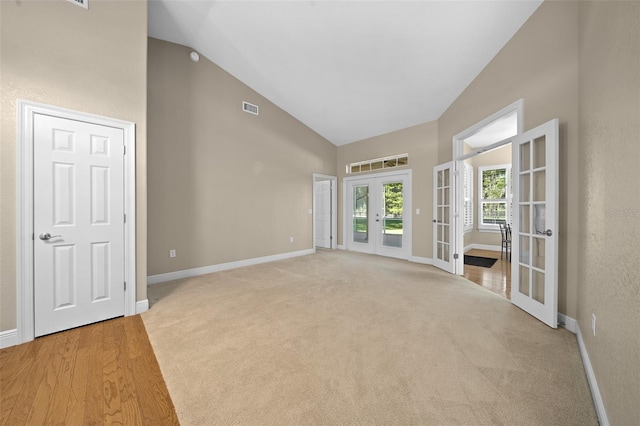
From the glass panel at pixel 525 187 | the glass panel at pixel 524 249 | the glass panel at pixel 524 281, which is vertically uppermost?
the glass panel at pixel 525 187

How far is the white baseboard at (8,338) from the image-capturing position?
213 cm

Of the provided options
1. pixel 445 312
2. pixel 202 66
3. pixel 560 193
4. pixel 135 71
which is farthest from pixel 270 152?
pixel 560 193

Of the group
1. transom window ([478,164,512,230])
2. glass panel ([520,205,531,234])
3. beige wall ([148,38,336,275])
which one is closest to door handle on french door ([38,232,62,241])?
beige wall ([148,38,336,275])

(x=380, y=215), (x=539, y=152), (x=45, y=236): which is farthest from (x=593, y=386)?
(x=380, y=215)

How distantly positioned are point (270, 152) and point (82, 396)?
4713 mm

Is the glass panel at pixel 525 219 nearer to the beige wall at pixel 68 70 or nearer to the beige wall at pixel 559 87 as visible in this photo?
the beige wall at pixel 559 87

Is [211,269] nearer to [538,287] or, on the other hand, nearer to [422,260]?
[422,260]

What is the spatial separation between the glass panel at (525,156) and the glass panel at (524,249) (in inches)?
32.2

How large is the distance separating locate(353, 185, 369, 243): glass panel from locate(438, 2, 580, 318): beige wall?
3.77 m

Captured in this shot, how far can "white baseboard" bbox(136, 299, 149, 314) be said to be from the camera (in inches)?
111

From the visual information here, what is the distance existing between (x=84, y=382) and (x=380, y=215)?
18.6 feet

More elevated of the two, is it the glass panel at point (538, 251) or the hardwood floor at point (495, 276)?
the glass panel at point (538, 251)

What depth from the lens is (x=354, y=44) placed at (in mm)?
3549

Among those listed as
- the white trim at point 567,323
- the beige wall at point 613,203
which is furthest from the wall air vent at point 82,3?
the white trim at point 567,323
